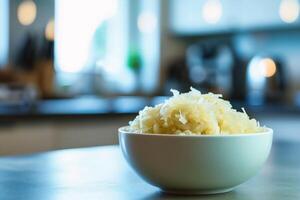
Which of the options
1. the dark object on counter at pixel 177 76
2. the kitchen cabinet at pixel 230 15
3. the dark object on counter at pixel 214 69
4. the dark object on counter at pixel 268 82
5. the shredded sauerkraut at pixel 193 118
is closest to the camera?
the shredded sauerkraut at pixel 193 118

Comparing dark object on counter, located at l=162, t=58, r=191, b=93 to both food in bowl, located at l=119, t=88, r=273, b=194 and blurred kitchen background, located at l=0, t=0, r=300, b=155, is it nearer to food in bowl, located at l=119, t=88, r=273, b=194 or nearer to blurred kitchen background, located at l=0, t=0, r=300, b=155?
blurred kitchen background, located at l=0, t=0, r=300, b=155

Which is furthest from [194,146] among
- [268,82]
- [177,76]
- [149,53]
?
[149,53]

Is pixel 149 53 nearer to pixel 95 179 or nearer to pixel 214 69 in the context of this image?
pixel 214 69

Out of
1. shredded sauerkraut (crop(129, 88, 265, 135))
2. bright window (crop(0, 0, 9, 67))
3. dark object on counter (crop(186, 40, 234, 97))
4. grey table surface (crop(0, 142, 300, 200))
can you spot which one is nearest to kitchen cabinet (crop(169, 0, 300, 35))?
dark object on counter (crop(186, 40, 234, 97))

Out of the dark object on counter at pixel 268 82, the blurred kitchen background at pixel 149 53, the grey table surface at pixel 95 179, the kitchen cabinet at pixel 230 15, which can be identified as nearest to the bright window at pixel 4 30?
the blurred kitchen background at pixel 149 53

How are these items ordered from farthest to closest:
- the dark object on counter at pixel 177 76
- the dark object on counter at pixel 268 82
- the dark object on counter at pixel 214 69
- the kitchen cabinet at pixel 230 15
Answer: the dark object on counter at pixel 177 76
the dark object on counter at pixel 214 69
the kitchen cabinet at pixel 230 15
the dark object on counter at pixel 268 82

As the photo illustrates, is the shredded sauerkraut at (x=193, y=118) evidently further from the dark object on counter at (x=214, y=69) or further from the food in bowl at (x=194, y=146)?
the dark object on counter at (x=214, y=69)

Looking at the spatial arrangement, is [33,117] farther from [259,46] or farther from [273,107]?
[259,46]
